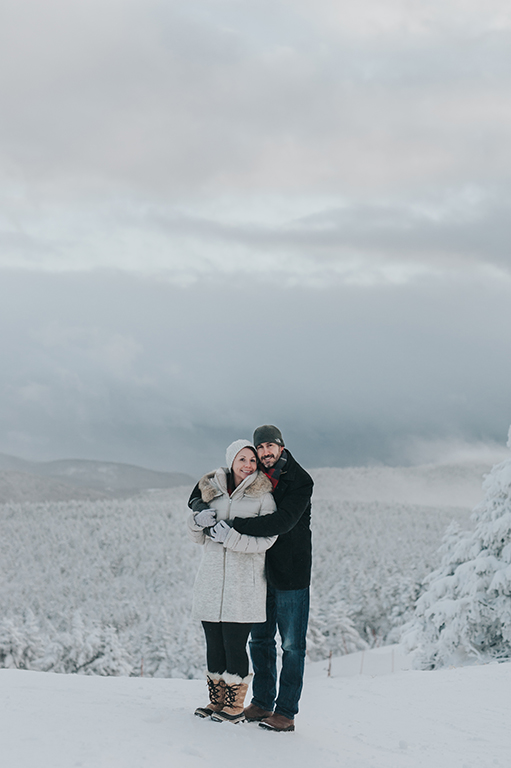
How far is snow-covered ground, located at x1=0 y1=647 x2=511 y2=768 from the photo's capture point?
4.24 m

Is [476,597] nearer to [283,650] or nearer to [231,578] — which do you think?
[283,650]

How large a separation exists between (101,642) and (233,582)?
2893 cm

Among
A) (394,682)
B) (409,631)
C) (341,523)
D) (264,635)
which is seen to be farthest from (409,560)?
(264,635)

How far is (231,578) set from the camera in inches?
202

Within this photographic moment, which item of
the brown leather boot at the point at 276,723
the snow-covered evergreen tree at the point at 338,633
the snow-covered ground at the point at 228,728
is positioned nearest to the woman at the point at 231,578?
the brown leather boot at the point at 276,723

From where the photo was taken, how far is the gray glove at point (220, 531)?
16.3 feet

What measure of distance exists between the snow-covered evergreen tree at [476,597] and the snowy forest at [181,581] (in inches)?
1.4

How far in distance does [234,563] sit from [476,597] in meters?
12.5

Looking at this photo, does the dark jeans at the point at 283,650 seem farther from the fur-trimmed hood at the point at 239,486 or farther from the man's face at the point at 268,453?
the man's face at the point at 268,453

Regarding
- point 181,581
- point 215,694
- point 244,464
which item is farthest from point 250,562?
point 181,581

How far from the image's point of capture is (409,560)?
63.1 m

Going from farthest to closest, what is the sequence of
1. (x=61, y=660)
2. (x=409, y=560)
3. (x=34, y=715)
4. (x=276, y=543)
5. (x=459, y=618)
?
(x=409, y=560)
(x=61, y=660)
(x=459, y=618)
(x=276, y=543)
(x=34, y=715)

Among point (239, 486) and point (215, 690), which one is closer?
point (239, 486)

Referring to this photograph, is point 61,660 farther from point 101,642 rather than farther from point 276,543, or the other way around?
point 276,543
